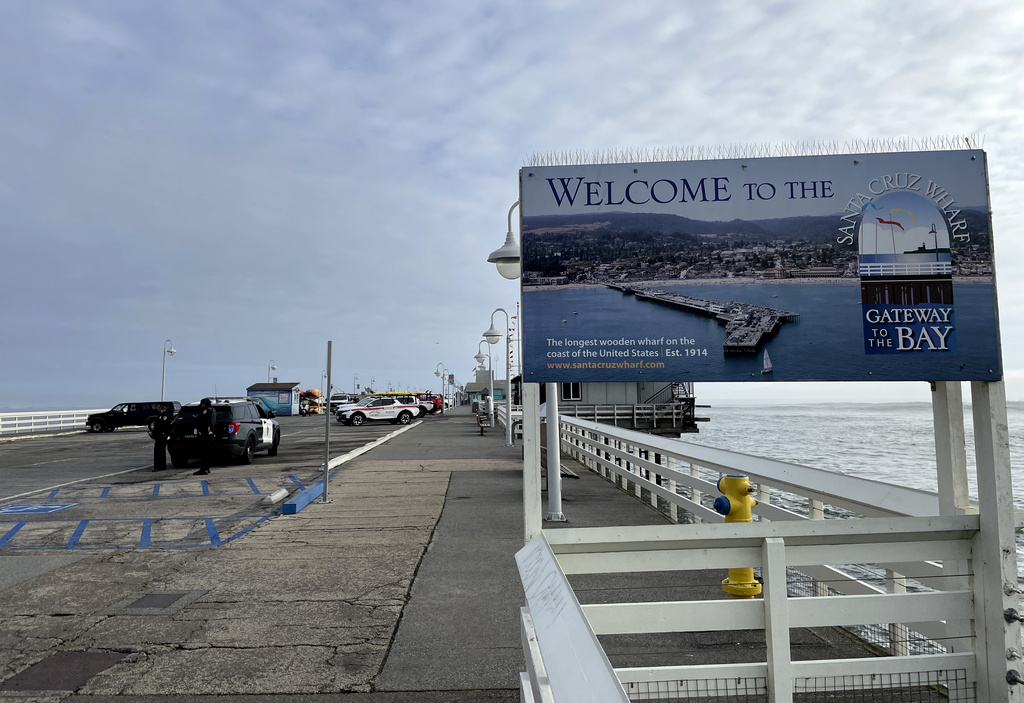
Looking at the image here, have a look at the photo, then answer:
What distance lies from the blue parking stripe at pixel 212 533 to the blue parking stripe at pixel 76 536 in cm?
145

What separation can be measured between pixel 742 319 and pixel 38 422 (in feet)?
149

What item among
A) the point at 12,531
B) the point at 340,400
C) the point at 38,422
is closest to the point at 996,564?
the point at 12,531

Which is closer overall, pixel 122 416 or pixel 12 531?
pixel 12 531

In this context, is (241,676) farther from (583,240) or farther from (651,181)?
(651,181)

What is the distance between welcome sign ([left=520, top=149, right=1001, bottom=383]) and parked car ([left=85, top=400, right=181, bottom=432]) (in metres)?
37.1

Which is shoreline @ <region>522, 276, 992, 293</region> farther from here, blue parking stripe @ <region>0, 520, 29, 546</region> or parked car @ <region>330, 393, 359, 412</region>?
parked car @ <region>330, 393, 359, 412</region>

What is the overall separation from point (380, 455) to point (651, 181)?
54.7ft

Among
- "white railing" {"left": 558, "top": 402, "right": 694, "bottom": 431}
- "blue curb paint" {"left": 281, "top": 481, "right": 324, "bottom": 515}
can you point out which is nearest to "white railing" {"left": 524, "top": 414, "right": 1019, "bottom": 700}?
"blue curb paint" {"left": 281, "top": 481, "right": 324, "bottom": 515}

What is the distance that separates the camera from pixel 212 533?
28.7 ft

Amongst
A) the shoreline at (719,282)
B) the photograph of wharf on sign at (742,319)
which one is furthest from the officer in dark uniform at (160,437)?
the photograph of wharf on sign at (742,319)

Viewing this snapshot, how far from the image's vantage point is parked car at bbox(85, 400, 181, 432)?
37.3 meters

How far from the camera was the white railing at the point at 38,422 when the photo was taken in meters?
36.2

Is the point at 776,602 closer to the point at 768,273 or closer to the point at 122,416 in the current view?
the point at 768,273

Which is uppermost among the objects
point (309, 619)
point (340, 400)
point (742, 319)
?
point (742, 319)
